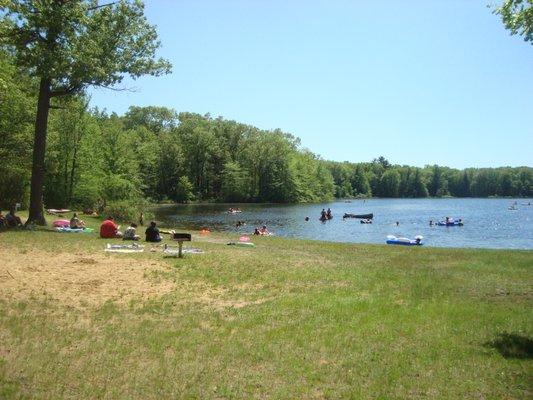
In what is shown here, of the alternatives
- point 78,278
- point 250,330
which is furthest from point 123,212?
point 250,330

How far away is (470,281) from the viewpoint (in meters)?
16.0

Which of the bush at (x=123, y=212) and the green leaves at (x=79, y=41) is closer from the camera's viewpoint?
the green leaves at (x=79, y=41)

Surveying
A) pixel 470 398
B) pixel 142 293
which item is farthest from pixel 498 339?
pixel 142 293

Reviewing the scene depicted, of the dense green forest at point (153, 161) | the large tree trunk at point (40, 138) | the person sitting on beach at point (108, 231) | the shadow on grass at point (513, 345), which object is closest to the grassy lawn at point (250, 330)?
the shadow on grass at point (513, 345)

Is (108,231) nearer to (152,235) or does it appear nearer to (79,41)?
(152,235)

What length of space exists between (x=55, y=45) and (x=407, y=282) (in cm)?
1878

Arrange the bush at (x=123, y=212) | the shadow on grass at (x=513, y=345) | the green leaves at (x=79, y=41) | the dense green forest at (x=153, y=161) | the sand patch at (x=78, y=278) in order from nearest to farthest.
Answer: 1. the shadow on grass at (x=513, y=345)
2. the sand patch at (x=78, y=278)
3. the green leaves at (x=79, y=41)
4. the dense green forest at (x=153, y=161)
5. the bush at (x=123, y=212)

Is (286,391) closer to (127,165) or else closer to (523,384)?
(523,384)

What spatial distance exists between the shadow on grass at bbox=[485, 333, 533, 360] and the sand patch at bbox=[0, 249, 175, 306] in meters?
7.76

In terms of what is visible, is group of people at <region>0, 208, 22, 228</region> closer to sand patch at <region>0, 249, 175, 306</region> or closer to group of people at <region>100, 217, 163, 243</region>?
group of people at <region>100, 217, 163, 243</region>

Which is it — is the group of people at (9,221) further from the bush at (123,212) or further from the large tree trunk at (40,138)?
the bush at (123,212)

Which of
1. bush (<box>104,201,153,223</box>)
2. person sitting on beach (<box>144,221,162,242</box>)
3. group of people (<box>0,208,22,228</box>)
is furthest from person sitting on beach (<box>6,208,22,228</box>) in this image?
bush (<box>104,201,153,223</box>)

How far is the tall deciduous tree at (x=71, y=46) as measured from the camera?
72.5 ft

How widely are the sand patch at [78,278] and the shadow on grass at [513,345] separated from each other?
25.5ft
